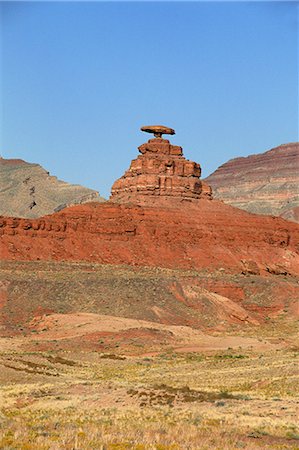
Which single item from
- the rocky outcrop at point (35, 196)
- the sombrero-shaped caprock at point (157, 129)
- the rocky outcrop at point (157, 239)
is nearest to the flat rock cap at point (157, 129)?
the sombrero-shaped caprock at point (157, 129)

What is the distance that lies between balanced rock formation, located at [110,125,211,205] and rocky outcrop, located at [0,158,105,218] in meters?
64.5

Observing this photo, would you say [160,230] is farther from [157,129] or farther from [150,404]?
[150,404]

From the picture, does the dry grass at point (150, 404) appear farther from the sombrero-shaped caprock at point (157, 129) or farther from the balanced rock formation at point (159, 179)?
the sombrero-shaped caprock at point (157, 129)

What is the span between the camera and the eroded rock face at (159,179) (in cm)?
10719

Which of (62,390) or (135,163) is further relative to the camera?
(135,163)

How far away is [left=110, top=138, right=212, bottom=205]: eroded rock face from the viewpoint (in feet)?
352

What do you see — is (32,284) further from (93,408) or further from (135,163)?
(93,408)

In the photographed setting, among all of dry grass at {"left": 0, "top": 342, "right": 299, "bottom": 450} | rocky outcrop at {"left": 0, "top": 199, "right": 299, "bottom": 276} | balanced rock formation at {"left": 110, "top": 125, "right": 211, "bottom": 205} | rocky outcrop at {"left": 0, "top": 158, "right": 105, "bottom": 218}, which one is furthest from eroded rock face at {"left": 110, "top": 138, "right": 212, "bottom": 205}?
rocky outcrop at {"left": 0, "top": 158, "right": 105, "bottom": 218}

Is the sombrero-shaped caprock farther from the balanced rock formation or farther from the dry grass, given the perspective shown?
the dry grass

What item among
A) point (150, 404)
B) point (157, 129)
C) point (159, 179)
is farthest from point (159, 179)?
point (150, 404)

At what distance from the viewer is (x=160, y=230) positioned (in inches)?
3851

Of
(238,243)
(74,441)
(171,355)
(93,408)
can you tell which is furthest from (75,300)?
(74,441)

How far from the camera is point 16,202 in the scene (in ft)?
603

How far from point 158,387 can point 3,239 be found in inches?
2077
